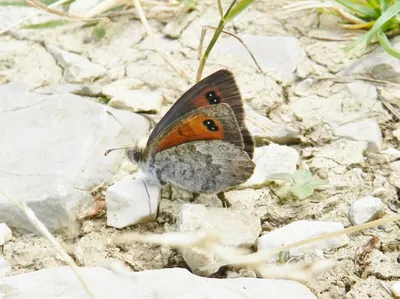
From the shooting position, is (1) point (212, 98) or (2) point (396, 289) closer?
(2) point (396, 289)

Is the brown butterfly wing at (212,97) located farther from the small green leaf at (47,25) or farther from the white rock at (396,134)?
the small green leaf at (47,25)

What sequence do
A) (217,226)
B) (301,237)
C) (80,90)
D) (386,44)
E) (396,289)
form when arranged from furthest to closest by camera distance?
(80,90), (386,44), (217,226), (301,237), (396,289)

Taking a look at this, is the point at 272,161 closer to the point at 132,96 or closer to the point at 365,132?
the point at 365,132

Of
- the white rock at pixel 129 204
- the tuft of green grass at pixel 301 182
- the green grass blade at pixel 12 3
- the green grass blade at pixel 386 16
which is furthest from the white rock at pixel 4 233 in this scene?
the green grass blade at pixel 386 16

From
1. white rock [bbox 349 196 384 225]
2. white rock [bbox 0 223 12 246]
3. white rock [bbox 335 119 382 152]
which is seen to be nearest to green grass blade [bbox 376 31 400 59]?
white rock [bbox 335 119 382 152]

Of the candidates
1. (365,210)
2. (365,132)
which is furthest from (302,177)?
(365,132)

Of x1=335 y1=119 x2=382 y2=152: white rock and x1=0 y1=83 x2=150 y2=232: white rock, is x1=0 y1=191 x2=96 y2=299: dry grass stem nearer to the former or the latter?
x1=0 y1=83 x2=150 y2=232: white rock
